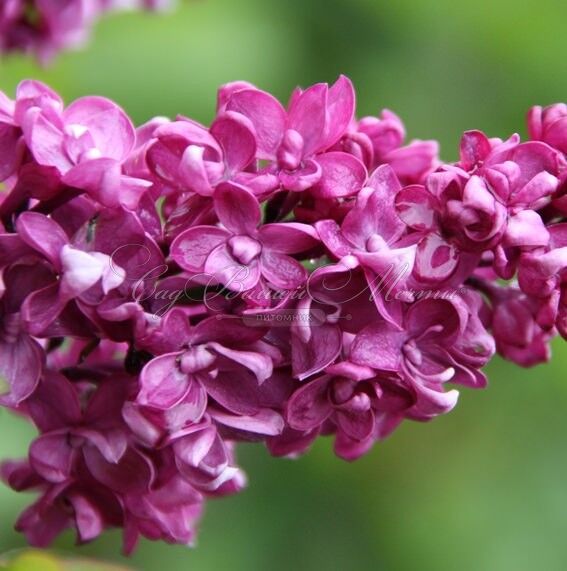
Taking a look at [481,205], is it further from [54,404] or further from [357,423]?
[54,404]

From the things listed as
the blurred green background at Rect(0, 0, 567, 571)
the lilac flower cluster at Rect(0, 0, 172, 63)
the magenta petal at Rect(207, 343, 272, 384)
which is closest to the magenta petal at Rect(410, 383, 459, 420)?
the magenta petal at Rect(207, 343, 272, 384)

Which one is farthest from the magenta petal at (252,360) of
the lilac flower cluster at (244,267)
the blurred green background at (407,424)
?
the blurred green background at (407,424)

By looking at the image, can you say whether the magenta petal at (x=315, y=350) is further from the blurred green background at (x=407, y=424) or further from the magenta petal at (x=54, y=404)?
the blurred green background at (x=407, y=424)

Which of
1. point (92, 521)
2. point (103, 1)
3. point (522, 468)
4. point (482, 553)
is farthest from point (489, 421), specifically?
point (92, 521)

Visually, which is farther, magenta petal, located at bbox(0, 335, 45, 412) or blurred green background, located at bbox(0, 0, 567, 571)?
blurred green background, located at bbox(0, 0, 567, 571)

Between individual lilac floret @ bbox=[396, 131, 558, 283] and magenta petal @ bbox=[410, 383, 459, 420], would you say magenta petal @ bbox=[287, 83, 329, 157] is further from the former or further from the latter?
magenta petal @ bbox=[410, 383, 459, 420]

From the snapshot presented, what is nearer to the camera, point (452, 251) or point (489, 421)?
point (452, 251)

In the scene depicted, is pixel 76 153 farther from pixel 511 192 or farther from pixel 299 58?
pixel 299 58
